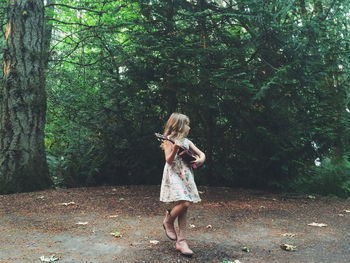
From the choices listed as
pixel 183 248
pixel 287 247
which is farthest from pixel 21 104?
pixel 287 247

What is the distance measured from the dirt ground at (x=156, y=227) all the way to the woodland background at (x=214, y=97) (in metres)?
0.87

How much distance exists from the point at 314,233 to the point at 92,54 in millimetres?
6853

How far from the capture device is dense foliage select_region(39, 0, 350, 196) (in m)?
8.06

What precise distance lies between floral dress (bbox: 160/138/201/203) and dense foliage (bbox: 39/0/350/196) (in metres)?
3.49

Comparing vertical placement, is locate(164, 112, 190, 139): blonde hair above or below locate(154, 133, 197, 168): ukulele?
above

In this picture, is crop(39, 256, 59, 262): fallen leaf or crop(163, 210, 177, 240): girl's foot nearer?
crop(39, 256, 59, 262): fallen leaf

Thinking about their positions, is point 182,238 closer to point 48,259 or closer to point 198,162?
point 198,162

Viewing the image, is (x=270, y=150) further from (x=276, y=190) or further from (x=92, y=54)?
(x=92, y=54)

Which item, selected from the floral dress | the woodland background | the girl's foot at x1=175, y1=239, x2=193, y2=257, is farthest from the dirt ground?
the woodland background

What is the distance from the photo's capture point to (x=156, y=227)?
5.86 meters

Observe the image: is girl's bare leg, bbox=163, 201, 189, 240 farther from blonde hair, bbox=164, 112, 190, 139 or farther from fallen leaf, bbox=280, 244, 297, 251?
fallen leaf, bbox=280, 244, 297, 251

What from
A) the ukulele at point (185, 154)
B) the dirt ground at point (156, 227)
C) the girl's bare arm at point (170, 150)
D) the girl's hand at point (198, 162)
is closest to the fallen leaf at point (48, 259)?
the dirt ground at point (156, 227)

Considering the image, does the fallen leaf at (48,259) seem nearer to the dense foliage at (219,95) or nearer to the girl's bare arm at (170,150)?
the girl's bare arm at (170,150)

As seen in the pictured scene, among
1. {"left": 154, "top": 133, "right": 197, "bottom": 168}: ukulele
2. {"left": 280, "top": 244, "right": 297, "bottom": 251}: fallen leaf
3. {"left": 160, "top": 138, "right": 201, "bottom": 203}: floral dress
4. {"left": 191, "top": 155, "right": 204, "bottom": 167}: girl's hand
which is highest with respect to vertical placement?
{"left": 154, "top": 133, "right": 197, "bottom": 168}: ukulele
